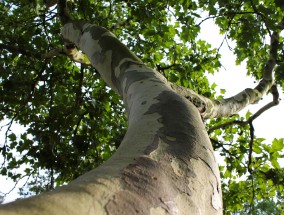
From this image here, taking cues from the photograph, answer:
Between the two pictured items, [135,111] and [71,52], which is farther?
[71,52]

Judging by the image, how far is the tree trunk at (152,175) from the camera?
62 centimetres

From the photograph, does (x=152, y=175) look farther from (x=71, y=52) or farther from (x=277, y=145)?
(x=277, y=145)

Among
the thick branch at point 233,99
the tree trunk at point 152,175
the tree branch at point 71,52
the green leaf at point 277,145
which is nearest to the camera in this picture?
the tree trunk at point 152,175

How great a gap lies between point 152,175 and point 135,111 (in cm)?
56

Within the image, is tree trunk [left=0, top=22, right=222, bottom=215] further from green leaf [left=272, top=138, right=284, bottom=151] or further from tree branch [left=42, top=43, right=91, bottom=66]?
green leaf [left=272, top=138, right=284, bottom=151]

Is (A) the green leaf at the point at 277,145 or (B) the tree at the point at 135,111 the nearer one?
(B) the tree at the point at 135,111

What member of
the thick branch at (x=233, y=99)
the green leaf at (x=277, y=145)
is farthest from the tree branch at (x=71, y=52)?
the green leaf at (x=277, y=145)

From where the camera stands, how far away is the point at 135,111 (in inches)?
51.6

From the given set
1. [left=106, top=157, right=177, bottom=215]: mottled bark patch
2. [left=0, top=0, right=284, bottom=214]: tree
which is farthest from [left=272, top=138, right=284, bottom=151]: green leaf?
[left=106, top=157, right=177, bottom=215]: mottled bark patch

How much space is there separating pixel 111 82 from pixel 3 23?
Result: 3846 mm

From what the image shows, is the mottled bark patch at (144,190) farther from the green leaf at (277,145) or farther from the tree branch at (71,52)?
the green leaf at (277,145)

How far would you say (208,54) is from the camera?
570cm

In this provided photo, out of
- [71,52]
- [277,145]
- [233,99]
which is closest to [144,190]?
[233,99]

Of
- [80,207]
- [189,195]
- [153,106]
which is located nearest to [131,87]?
[153,106]
